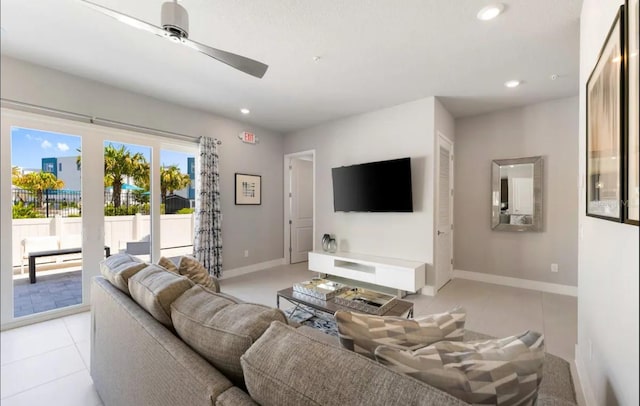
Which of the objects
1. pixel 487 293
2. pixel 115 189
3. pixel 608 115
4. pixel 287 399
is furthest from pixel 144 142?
A: pixel 487 293

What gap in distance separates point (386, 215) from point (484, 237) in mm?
1594

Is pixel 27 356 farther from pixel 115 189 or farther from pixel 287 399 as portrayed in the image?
pixel 287 399

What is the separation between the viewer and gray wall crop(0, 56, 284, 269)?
2.85m

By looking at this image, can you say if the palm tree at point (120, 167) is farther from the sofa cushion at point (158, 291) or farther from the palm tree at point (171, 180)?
the sofa cushion at point (158, 291)

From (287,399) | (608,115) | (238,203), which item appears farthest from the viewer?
(238,203)

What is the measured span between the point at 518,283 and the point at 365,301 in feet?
9.87

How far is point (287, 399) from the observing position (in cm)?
68

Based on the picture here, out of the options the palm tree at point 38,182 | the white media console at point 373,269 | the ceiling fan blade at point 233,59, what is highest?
the ceiling fan blade at point 233,59

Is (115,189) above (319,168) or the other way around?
the other way around

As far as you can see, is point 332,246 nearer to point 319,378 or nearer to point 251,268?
point 251,268

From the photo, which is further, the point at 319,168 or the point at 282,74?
Result: the point at 319,168

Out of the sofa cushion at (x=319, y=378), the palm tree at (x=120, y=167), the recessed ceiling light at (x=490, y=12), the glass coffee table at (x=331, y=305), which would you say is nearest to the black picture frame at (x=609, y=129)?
the recessed ceiling light at (x=490, y=12)

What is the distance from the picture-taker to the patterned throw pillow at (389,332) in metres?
0.89

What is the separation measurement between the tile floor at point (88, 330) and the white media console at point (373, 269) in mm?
280
